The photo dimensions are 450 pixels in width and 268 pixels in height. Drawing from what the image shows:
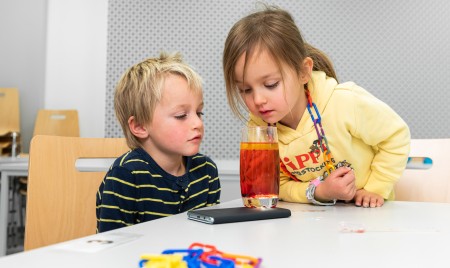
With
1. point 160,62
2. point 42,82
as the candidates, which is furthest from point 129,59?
point 160,62

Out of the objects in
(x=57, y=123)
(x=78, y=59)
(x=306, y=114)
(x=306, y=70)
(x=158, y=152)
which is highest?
(x=78, y=59)

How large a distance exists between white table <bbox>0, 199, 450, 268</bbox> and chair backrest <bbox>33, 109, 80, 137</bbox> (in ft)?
12.3

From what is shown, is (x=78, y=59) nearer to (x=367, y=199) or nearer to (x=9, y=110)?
(x=9, y=110)

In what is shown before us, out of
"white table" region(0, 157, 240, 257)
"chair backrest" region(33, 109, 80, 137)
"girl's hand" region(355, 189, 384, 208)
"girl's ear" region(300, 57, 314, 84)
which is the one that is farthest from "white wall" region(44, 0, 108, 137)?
"girl's hand" region(355, 189, 384, 208)

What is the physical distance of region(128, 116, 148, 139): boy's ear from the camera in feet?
4.12

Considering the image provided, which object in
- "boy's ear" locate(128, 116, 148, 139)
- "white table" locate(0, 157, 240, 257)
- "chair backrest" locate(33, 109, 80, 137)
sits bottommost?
"white table" locate(0, 157, 240, 257)

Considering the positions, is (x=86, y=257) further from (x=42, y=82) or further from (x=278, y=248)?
(x=42, y=82)

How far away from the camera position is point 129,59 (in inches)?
149

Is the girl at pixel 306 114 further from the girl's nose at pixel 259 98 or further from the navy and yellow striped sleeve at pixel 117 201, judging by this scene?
the navy and yellow striped sleeve at pixel 117 201

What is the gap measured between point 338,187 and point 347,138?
23 centimetres

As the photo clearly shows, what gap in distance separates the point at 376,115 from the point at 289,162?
0.85 feet

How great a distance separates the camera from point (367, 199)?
1135 millimetres

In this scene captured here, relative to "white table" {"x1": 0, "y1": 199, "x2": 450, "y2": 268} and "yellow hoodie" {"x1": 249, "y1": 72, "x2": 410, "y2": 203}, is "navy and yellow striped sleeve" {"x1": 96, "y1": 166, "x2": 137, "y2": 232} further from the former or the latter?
"yellow hoodie" {"x1": 249, "y1": 72, "x2": 410, "y2": 203}

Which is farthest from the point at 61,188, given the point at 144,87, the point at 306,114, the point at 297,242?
the point at 297,242
